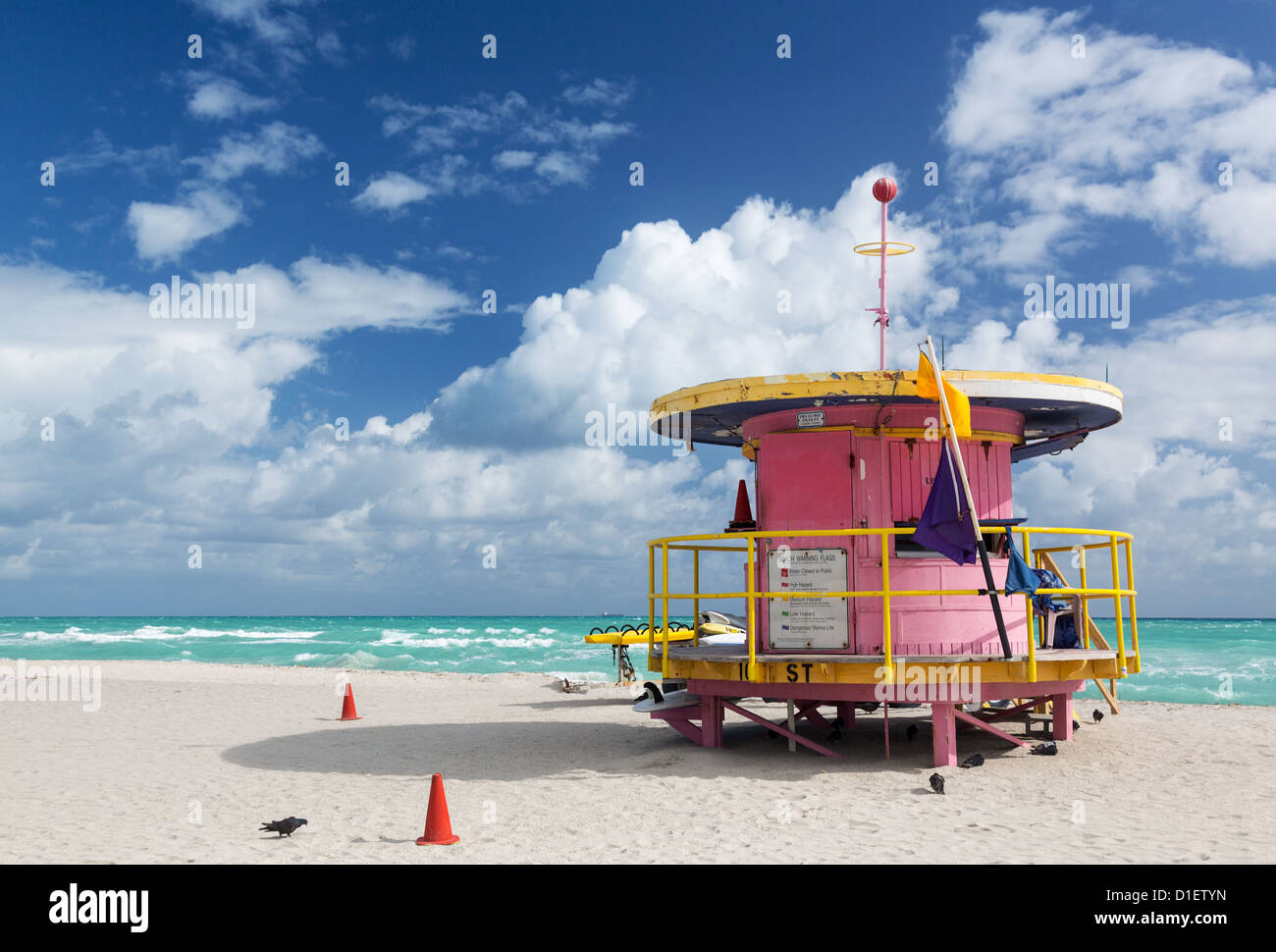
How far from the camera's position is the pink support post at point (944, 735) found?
1127 centimetres

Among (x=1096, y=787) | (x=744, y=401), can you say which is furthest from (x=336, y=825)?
(x=1096, y=787)

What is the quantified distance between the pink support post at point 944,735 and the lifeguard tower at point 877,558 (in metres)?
0.02

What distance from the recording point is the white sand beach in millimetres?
8062

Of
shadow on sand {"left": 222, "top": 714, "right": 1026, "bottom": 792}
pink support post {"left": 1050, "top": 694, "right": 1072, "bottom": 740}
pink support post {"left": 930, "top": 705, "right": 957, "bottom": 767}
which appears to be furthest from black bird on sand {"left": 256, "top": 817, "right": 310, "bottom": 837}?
pink support post {"left": 1050, "top": 694, "right": 1072, "bottom": 740}

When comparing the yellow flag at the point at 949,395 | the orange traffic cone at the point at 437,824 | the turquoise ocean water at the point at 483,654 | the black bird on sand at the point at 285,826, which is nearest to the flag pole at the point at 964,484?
the yellow flag at the point at 949,395

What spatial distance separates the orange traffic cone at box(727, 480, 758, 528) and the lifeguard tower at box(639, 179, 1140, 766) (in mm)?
567

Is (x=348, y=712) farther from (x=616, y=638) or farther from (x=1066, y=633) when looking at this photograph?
(x=1066, y=633)

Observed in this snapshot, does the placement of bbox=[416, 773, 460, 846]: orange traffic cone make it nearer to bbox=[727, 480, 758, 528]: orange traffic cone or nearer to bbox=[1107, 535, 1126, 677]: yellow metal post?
bbox=[727, 480, 758, 528]: orange traffic cone

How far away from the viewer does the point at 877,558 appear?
11.5 m

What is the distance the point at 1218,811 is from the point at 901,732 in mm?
5479

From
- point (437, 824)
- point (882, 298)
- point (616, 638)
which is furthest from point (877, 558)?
point (616, 638)

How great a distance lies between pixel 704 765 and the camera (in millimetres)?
11820

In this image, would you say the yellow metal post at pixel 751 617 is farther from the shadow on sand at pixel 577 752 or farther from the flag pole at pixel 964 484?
the flag pole at pixel 964 484

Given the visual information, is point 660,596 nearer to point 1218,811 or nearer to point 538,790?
point 538,790
